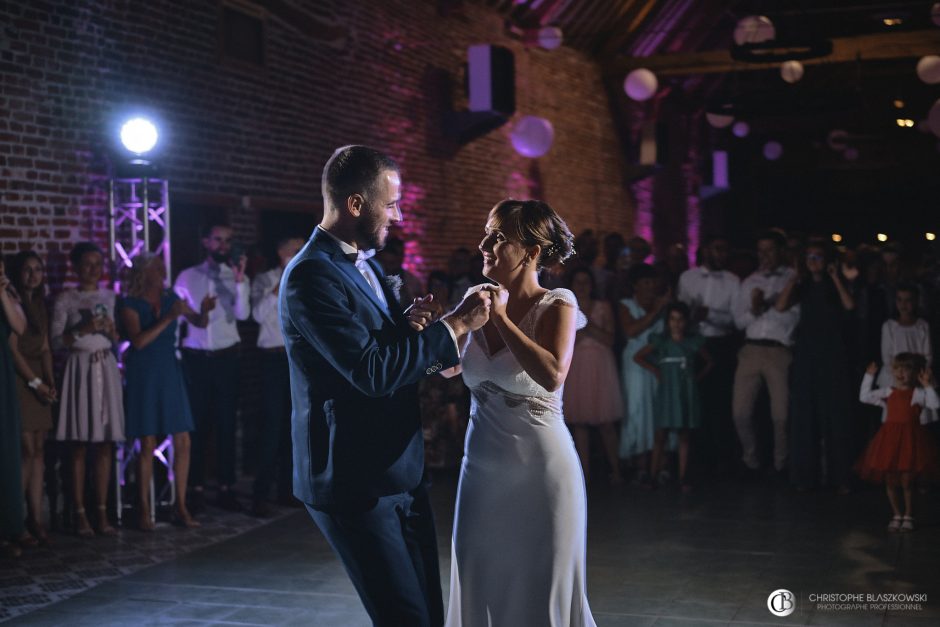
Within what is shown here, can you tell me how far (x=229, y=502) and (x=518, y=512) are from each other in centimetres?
418

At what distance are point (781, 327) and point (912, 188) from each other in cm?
1904

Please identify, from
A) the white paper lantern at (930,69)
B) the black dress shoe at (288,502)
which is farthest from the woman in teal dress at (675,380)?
the white paper lantern at (930,69)

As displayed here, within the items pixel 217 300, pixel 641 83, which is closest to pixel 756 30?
pixel 641 83

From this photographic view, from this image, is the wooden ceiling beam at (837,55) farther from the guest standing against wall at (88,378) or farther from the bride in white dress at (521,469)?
the bride in white dress at (521,469)

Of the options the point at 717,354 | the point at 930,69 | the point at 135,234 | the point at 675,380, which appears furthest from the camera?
the point at 930,69

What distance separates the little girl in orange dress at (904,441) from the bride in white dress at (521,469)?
327 cm

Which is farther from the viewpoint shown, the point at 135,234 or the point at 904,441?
the point at 135,234

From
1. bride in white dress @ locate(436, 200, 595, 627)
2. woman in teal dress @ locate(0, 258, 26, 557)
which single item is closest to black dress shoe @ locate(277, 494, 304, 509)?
woman in teal dress @ locate(0, 258, 26, 557)

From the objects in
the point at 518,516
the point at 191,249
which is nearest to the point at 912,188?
the point at 191,249

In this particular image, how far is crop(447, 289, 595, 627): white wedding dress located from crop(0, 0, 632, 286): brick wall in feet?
13.4

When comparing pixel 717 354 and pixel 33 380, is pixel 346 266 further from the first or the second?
pixel 717 354

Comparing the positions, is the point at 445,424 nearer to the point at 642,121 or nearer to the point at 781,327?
the point at 781,327

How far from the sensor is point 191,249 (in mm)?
7684

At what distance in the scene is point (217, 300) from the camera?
6.87 meters
